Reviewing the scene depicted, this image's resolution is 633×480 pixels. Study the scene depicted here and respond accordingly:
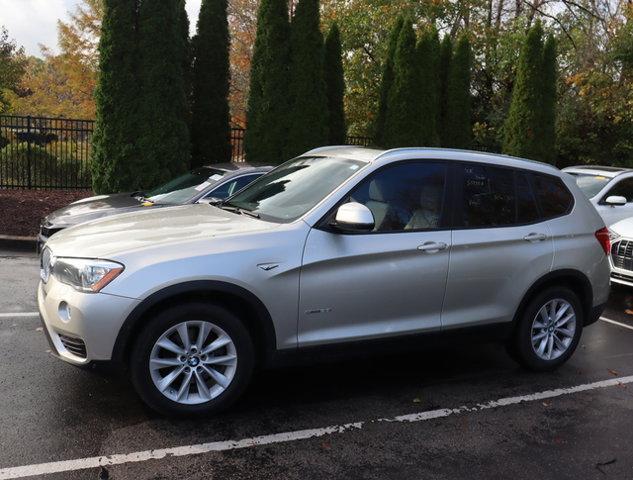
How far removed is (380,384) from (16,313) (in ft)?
11.8

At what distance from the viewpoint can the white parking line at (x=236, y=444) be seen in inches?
129

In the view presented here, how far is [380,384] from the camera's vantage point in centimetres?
477

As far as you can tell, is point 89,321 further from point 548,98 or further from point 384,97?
point 548,98

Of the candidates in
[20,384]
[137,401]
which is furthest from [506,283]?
[20,384]

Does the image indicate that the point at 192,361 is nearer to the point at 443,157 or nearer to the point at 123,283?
the point at 123,283

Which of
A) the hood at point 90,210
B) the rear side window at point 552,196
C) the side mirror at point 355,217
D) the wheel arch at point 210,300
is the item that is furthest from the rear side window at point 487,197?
the hood at point 90,210

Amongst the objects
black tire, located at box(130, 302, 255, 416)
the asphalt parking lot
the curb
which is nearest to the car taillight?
the asphalt parking lot

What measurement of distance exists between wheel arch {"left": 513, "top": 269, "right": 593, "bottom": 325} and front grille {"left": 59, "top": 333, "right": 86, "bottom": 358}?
3.18 m

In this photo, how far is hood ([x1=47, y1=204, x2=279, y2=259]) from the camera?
384cm

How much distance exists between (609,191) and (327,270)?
7091mm

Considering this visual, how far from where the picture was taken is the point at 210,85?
13742 millimetres

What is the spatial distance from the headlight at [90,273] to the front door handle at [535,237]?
3.04 m

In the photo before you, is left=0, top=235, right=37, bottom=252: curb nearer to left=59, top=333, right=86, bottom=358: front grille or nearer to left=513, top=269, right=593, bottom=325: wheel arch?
left=59, top=333, right=86, bottom=358: front grille

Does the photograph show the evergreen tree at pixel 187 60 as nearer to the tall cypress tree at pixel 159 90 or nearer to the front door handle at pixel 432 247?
the tall cypress tree at pixel 159 90
